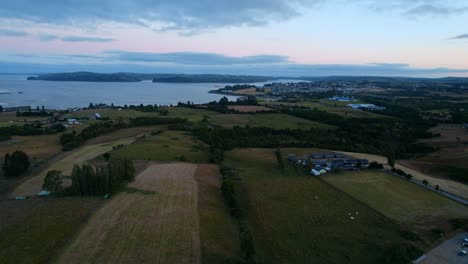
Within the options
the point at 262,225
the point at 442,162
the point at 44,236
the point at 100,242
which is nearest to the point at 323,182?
the point at 262,225

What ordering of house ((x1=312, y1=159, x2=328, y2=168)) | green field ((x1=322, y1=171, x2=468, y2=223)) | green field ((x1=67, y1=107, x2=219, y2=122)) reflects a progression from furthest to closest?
green field ((x1=67, y1=107, x2=219, y2=122)), house ((x1=312, y1=159, x2=328, y2=168)), green field ((x1=322, y1=171, x2=468, y2=223))

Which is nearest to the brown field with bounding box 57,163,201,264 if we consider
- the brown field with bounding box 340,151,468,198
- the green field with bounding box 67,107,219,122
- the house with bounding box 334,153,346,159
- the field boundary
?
the house with bounding box 334,153,346,159

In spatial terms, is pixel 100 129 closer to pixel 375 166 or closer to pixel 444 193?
pixel 375 166

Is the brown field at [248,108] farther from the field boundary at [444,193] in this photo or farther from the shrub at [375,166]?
the field boundary at [444,193]

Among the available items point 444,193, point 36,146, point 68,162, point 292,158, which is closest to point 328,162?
point 292,158

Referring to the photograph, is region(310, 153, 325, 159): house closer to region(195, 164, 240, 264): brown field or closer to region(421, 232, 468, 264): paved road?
region(195, 164, 240, 264): brown field

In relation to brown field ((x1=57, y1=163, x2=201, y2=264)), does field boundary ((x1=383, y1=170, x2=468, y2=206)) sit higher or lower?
lower
